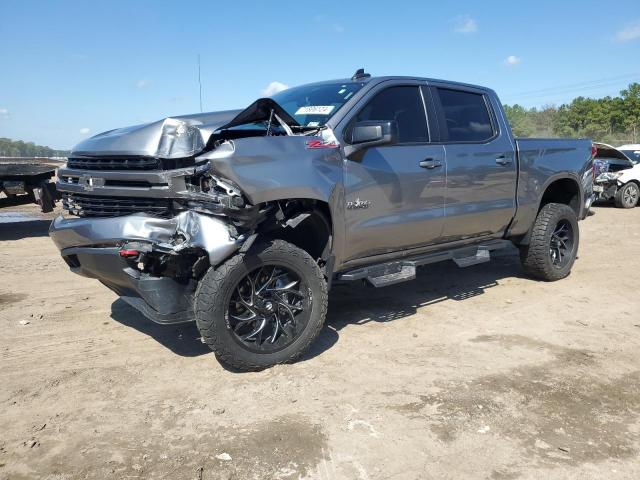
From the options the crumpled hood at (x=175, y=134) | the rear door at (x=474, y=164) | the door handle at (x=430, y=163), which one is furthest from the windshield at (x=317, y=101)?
the rear door at (x=474, y=164)

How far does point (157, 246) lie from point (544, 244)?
4.35 m

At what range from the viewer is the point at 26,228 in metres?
9.91

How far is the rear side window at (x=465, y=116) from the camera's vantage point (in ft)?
16.3

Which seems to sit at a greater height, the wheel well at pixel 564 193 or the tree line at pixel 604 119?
the tree line at pixel 604 119

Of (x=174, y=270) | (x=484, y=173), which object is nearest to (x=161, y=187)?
(x=174, y=270)

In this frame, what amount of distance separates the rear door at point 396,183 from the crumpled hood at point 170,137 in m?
1.08

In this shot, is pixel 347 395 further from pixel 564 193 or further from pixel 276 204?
pixel 564 193

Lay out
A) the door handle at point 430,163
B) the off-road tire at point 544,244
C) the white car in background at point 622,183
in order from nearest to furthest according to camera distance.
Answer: the door handle at point 430,163
the off-road tire at point 544,244
the white car in background at point 622,183

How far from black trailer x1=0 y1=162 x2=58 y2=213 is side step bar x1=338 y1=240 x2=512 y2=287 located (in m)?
6.34

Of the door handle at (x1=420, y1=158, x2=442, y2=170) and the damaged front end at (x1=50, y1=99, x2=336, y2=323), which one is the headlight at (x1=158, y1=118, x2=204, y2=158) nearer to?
the damaged front end at (x1=50, y1=99, x2=336, y2=323)

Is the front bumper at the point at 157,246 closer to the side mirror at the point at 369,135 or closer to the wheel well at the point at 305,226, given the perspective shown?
the wheel well at the point at 305,226

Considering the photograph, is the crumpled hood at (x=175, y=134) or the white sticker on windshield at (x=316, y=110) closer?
the crumpled hood at (x=175, y=134)

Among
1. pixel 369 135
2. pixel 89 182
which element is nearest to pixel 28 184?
pixel 89 182

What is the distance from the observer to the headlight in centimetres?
340
